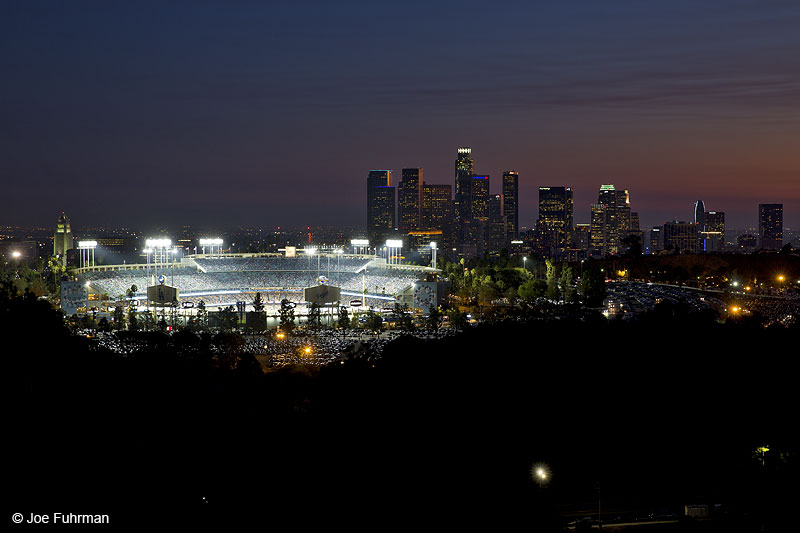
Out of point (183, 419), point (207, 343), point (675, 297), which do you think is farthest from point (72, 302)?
point (675, 297)

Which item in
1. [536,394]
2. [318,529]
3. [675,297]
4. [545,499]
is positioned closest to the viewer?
[318,529]

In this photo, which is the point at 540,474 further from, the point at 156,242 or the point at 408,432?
the point at 156,242

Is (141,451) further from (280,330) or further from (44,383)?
(280,330)

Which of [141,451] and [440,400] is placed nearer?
[141,451]

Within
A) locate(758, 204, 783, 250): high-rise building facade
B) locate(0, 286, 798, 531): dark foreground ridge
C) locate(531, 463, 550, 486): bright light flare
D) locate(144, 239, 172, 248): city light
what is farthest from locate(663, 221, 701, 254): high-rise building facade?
locate(531, 463, 550, 486): bright light flare

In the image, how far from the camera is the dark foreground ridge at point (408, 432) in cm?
1786

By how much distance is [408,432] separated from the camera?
74.7 ft

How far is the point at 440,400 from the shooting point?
2553cm

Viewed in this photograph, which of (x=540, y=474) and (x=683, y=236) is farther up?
(x=683, y=236)

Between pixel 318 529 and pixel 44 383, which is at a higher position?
pixel 44 383

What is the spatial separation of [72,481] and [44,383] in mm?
7904

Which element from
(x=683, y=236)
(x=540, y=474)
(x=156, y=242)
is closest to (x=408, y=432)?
(x=540, y=474)

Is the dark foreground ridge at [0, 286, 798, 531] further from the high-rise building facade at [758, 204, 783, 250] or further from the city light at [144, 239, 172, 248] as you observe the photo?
the high-rise building facade at [758, 204, 783, 250]

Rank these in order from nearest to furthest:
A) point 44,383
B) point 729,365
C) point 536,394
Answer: point 44,383
point 536,394
point 729,365
